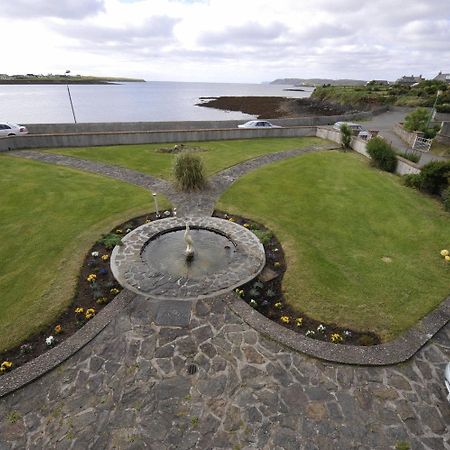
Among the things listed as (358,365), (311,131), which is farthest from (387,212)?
(311,131)

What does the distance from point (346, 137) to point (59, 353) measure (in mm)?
26122

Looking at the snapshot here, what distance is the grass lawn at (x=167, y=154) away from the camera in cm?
2061

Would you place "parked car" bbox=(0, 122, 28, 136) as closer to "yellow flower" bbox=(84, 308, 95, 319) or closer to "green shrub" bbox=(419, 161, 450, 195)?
"yellow flower" bbox=(84, 308, 95, 319)

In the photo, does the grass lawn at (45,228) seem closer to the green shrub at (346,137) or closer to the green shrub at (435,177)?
the green shrub at (435,177)

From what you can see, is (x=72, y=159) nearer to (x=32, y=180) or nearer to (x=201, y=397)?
(x=32, y=180)

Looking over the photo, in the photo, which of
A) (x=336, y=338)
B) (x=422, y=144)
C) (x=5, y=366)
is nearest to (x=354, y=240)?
(x=336, y=338)

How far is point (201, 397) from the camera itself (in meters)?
6.54

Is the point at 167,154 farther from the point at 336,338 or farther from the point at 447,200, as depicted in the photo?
the point at 336,338

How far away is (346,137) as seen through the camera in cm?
2592

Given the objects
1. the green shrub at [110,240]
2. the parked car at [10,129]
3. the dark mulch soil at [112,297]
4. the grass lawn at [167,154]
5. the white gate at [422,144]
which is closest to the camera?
the dark mulch soil at [112,297]

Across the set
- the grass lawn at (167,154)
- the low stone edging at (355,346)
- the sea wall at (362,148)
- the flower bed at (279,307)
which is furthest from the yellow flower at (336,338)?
the sea wall at (362,148)

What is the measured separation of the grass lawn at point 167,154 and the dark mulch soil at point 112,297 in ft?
31.0

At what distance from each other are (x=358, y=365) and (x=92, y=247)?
9.88m

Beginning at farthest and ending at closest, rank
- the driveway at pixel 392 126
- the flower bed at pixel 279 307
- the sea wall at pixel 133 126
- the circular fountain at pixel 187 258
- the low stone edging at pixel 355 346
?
the sea wall at pixel 133 126 → the driveway at pixel 392 126 → the circular fountain at pixel 187 258 → the flower bed at pixel 279 307 → the low stone edging at pixel 355 346
